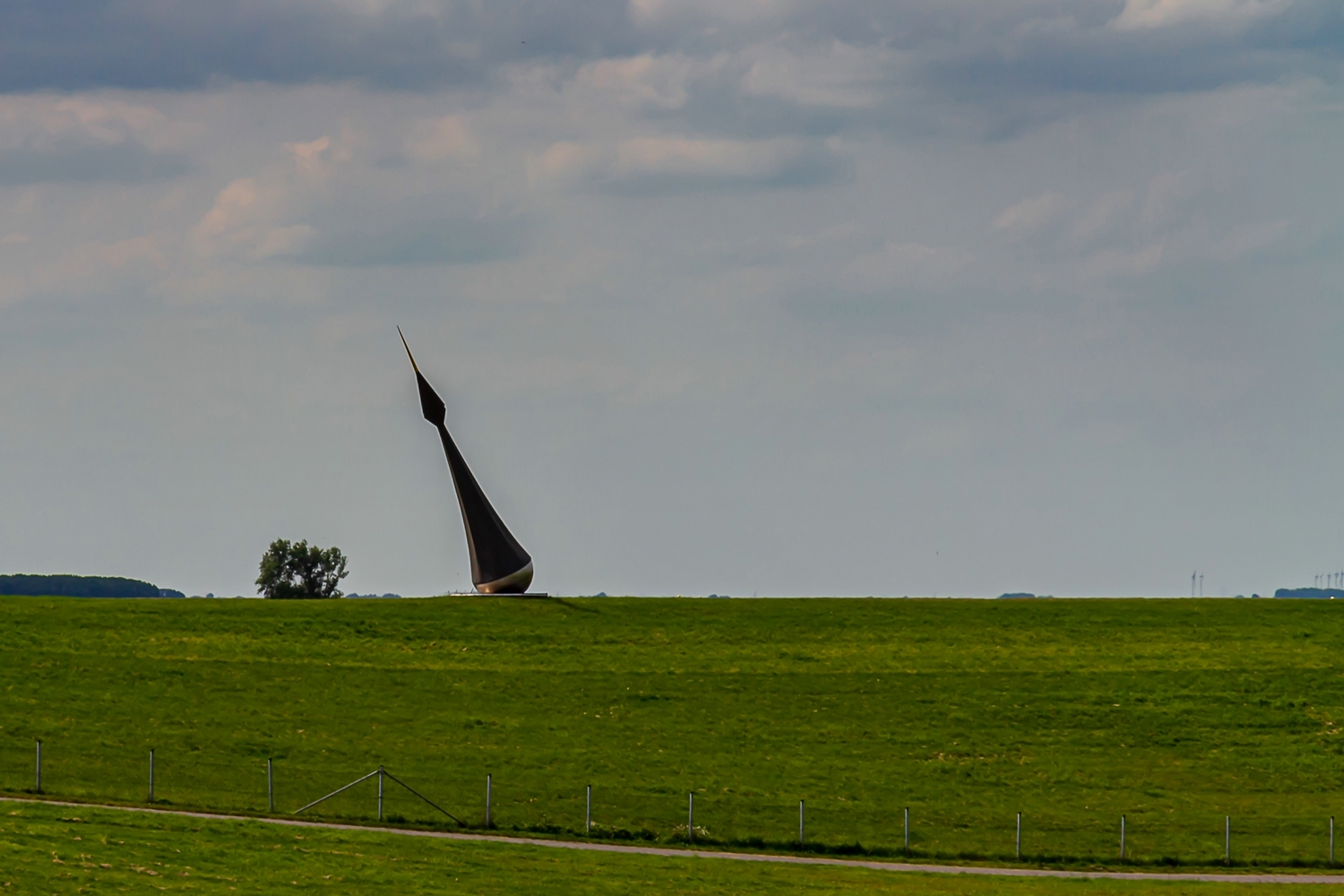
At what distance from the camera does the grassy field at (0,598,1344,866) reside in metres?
47.5

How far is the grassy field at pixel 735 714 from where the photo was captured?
156 ft

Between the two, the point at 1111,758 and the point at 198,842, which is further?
the point at 1111,758

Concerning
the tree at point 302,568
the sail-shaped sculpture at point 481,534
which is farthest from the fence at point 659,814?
the tree at point 302,568

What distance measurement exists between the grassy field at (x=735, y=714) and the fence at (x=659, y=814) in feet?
0.46

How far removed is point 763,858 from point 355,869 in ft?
39.5

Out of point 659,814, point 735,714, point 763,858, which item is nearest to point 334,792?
A: point 659,814

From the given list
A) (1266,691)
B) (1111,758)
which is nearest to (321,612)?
(1111,758)

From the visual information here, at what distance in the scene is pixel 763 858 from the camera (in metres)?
42.0

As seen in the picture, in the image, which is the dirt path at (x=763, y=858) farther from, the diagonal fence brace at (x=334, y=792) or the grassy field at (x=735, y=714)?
the grassy field at (x=735, y=714)

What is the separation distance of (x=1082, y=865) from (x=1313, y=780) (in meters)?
14.5

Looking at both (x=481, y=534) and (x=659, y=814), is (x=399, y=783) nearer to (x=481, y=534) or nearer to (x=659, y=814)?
(x=659, y=814)

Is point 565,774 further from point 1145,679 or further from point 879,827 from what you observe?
point 1145,679

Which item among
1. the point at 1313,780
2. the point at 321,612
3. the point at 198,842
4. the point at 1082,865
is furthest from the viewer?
the point at 321,612

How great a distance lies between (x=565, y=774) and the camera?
50.9 metres
